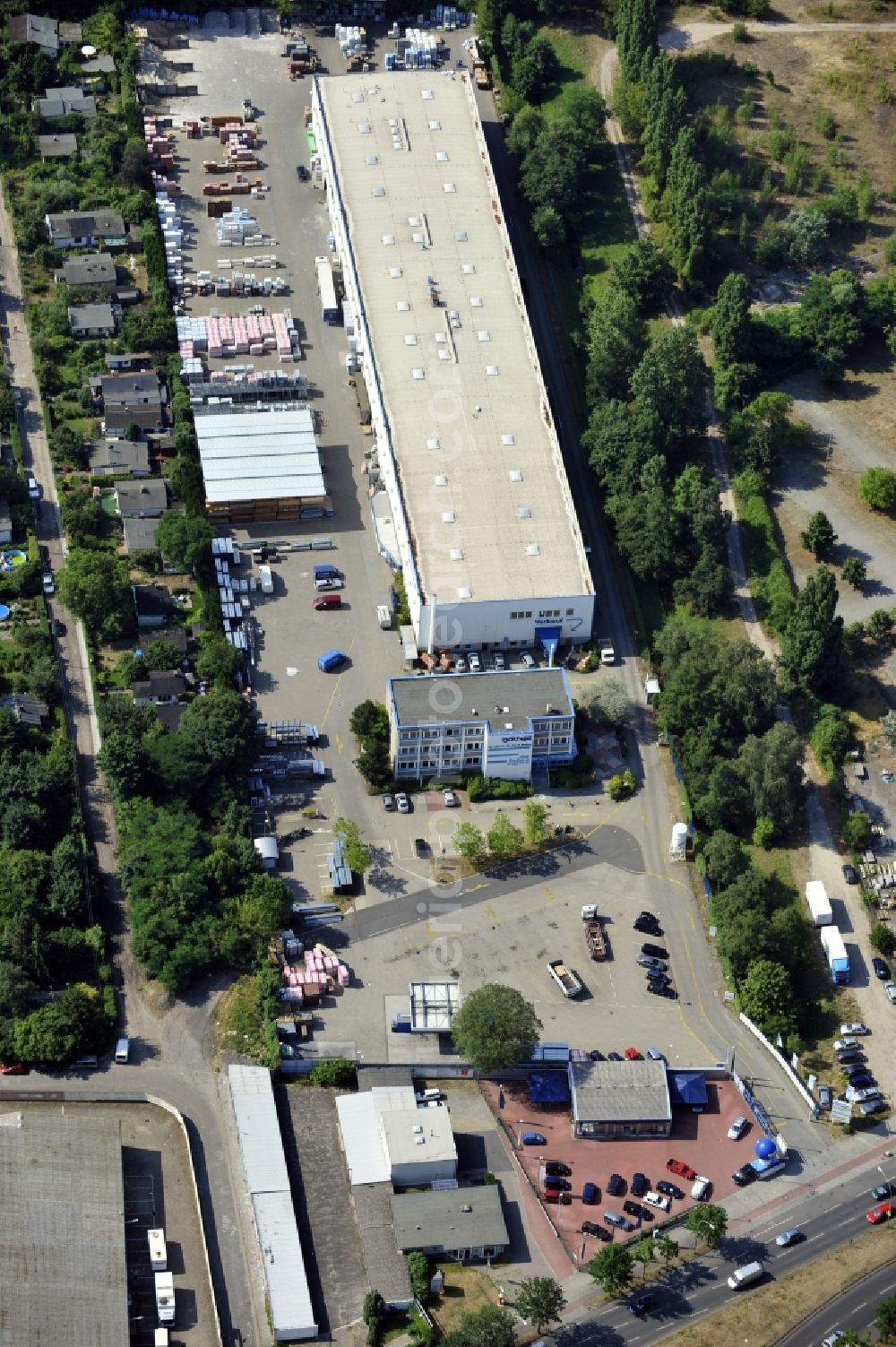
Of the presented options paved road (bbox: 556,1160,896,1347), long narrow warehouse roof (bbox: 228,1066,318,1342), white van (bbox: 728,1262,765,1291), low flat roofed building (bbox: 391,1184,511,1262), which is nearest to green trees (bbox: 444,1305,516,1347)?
paved road (bbox: 556,1160,896,1347)

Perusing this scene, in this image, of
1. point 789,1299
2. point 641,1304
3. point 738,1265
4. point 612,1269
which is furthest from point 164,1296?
point 789,1299

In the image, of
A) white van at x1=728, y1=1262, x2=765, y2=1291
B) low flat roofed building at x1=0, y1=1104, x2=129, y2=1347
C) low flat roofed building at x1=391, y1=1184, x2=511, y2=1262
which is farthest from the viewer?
low flat roofed building at x1=391, y1=1184, x2=511, y2=1262

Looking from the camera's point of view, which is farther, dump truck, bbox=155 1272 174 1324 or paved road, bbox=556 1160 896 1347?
paved road, bbox=556 1160 896 1347

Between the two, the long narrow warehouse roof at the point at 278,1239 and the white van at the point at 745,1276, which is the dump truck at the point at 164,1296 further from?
the white van at the point at 745,1276

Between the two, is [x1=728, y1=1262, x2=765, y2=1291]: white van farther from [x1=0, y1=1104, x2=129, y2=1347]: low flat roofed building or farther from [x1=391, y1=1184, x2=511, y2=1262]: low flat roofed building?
Answer: [x1=0, y1=1104, x2=129, y2=1347]: low flat roofed building

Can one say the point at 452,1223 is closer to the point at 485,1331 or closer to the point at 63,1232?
the point at 485,1331

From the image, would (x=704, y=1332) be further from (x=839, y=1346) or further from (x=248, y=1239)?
(x=248, y=1239)

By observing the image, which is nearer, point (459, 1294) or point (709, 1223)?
point (459, 1294)

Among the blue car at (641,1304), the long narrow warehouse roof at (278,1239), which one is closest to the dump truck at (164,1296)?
the long narrow warehouse roof at (278,1239)
